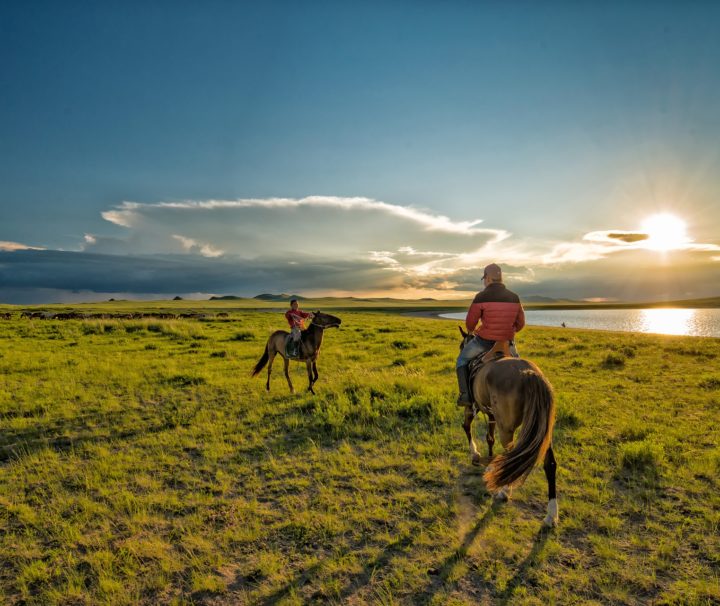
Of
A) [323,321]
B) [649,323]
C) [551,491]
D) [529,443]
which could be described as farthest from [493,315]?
[649,323]

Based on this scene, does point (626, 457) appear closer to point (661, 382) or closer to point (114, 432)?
point (661, 382)

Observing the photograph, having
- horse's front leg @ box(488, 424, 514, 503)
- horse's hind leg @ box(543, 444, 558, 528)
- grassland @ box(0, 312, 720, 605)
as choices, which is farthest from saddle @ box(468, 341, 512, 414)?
grassland @ box(0, 312, 720, 605)

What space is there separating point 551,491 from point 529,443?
91cm

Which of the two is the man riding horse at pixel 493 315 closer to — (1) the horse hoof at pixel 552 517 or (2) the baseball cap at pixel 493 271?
(2) the baseball cap at pixel 493 271

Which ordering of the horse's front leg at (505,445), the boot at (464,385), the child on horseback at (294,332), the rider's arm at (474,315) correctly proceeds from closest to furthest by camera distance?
the horse's front leg at (505,445) < the rider's arm at (474,315) < the boot at (464,385) < the child on horseback at (294,332)

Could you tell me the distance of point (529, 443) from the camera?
4984mm

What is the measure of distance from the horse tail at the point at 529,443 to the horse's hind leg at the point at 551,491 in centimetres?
41

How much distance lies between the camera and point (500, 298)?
6527mm

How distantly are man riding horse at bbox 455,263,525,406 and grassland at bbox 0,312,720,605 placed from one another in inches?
86.4

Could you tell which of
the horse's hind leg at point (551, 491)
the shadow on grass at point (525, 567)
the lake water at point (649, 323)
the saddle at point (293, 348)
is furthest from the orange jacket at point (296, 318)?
the lake water at point (649, 323)

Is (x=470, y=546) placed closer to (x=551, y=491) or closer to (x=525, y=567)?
(x=525, y=567)

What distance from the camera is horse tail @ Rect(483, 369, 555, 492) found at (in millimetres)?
4891

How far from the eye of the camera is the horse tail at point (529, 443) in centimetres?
489

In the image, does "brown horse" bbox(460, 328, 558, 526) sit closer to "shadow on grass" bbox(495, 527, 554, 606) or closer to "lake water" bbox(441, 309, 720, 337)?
"shadow on grass" bbox(495, 527, 554, 606)
